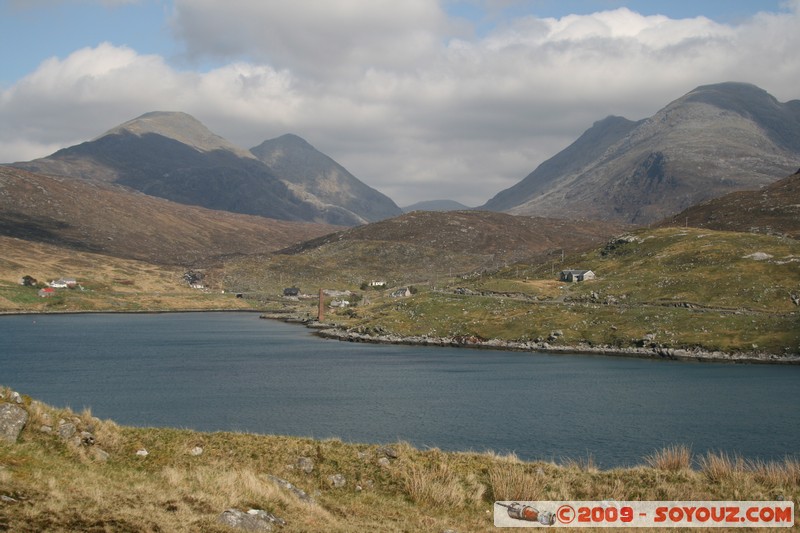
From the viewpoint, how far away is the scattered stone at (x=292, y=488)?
21152mm

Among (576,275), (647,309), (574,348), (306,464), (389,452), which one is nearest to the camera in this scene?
(306,464)

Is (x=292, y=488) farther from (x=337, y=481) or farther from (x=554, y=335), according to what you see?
(x=554, y=335)

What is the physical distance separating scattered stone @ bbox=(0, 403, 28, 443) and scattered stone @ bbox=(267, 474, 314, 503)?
8.26 m

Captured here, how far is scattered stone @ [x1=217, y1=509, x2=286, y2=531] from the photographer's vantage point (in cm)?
1731

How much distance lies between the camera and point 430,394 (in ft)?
254

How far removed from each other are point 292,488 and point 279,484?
429mm

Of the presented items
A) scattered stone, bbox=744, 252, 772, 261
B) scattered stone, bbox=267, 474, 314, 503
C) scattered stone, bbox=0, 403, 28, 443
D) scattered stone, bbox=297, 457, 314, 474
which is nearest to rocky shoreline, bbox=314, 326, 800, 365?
scattered stone, bbox=744, 252, 772, 261

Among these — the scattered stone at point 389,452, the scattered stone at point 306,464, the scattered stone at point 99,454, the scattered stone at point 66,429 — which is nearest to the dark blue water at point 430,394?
the scattered stone at point 389,452

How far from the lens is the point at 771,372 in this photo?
312ft

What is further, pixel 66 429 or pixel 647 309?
pixel 647 309

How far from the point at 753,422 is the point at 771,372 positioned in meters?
36.5

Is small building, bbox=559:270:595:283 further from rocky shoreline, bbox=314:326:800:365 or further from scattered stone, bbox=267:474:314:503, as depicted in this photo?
scattered stone, bbox=267:474:314:503

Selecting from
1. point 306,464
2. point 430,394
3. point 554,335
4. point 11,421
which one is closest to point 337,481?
point 306,464

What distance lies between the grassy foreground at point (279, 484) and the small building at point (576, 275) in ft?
455
